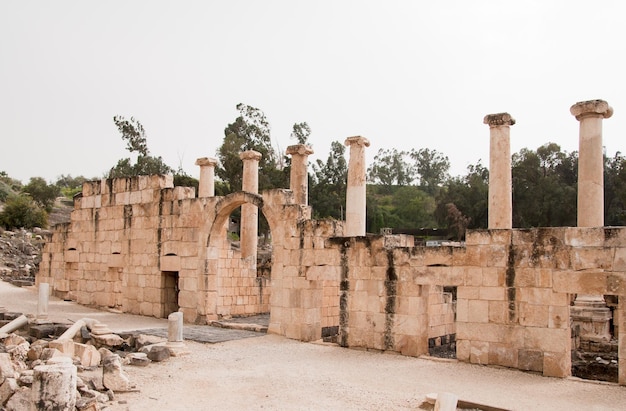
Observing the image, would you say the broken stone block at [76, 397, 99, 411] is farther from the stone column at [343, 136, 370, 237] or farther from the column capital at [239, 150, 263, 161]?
the column capital at [239, 150, 263, 161]

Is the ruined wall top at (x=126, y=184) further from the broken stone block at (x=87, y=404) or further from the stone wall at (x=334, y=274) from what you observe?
the broken stone block at (x=87, y=404)

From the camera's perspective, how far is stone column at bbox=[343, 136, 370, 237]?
14.7 metres

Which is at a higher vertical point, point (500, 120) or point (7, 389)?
point (500, 120)

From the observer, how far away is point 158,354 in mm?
10547

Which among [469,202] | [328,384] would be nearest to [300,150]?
[328,384]

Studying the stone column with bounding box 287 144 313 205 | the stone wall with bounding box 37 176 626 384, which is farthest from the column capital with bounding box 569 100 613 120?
the stone column with bounding box 287 144 313 205

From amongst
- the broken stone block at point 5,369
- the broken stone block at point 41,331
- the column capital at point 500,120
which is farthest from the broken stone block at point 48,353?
the column capital at point 500,120

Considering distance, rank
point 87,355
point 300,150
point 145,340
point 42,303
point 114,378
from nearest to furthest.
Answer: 1. point 114,378
2. point 87,355
3. point 145,340
4. point 42,303
5. point 300,150

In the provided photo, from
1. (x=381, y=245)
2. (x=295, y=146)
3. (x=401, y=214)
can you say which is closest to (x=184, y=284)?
(x=295, y=146)

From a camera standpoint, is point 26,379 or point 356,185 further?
point 356,185

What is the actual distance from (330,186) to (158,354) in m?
33.8

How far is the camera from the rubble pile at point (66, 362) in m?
6.93

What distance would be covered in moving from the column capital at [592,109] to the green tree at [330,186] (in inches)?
1151

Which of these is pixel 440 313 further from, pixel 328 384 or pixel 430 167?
pixel 430 167
